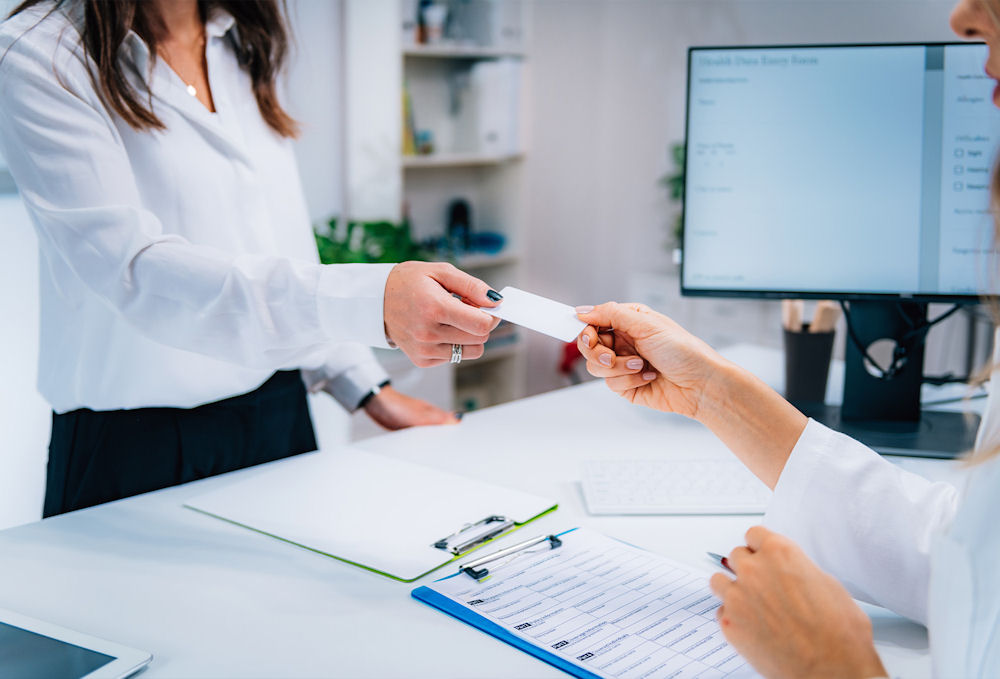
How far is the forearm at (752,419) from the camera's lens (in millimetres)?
957

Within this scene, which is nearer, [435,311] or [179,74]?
[435,311]

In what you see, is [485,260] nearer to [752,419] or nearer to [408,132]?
[408,132]

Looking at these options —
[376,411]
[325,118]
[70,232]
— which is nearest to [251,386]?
[376,411]

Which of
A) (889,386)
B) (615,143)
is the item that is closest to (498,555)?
(889,386)

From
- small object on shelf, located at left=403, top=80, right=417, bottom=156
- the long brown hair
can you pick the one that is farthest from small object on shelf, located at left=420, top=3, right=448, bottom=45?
the long brown hair

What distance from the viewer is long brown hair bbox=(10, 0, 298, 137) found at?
121cm

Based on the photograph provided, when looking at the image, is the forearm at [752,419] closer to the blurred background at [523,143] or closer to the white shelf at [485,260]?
the blurred background at [523,143]

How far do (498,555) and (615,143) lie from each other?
118 inches

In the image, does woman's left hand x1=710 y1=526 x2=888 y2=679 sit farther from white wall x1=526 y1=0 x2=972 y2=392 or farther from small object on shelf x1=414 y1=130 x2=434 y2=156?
small object on shelf x1=414 y1=130 x2=434 y2=156

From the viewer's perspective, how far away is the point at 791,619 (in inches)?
27.6

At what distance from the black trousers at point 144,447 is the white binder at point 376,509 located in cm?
17

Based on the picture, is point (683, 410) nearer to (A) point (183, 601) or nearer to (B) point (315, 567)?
(B) point (315, 567)

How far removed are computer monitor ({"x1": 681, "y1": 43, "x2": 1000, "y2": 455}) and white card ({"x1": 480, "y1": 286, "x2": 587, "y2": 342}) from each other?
494mm

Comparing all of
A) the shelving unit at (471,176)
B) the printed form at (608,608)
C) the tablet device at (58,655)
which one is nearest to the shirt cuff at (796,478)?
the printed form at (608,608)
